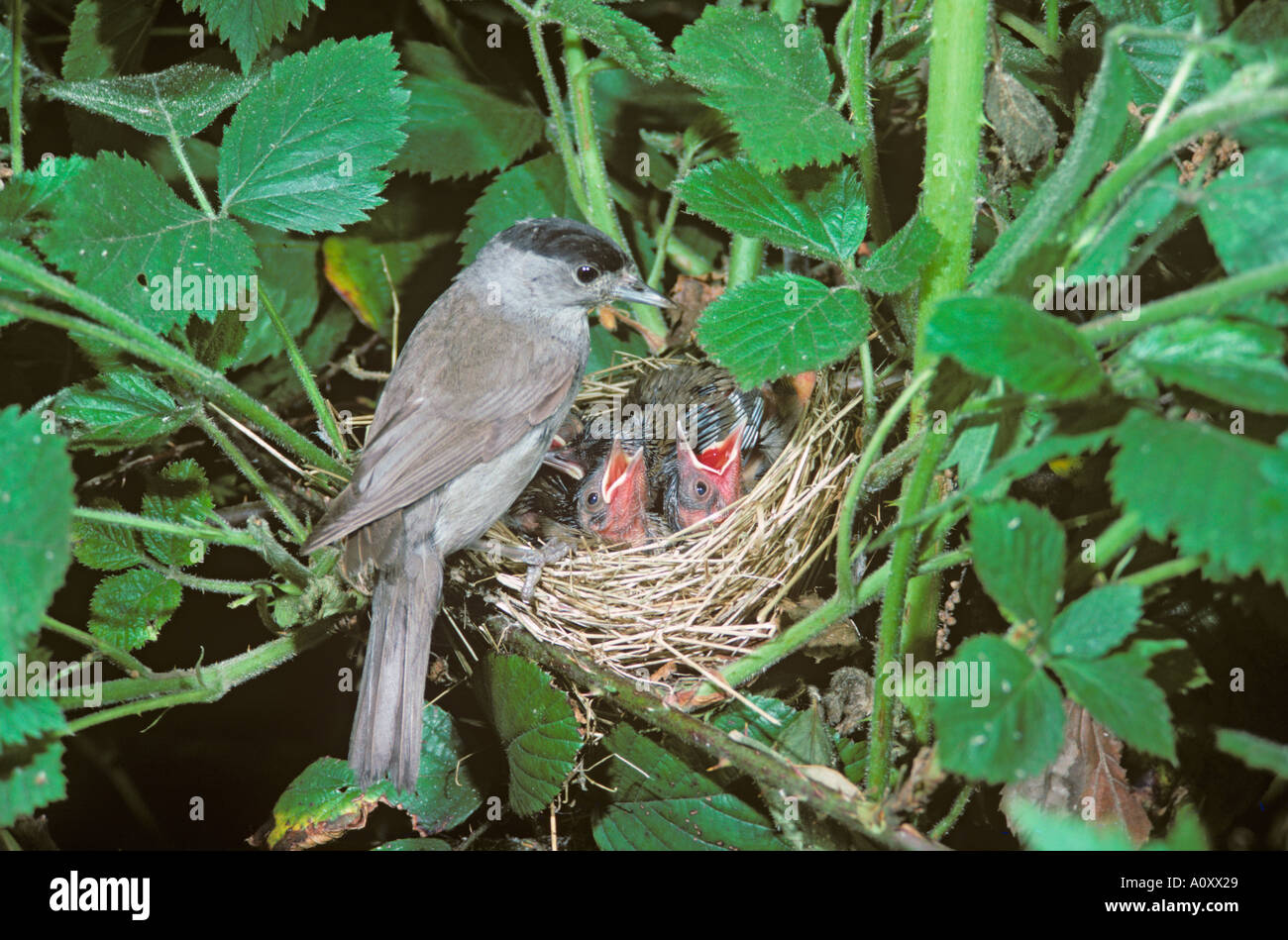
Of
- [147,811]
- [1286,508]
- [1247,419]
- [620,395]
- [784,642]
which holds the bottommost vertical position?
[147,811]

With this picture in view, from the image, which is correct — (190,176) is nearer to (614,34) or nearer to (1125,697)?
(614,34)

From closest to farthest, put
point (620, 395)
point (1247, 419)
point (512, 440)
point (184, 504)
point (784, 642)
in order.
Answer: point (1247, 419)
point (784, 642)
point (184, 504)
point (512, 440)
point (620, 395)

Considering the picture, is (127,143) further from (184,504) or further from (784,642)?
(784,642)

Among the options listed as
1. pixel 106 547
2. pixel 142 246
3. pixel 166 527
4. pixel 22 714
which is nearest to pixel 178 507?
pixel 106 547

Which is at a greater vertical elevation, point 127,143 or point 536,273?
point 127,143

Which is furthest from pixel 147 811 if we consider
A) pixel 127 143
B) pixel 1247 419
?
pixel 1247 419

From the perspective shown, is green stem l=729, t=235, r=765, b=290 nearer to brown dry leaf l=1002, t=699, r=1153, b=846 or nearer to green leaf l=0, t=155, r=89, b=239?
brown dry leaf l=1002, t=699, r=1153, b=846
